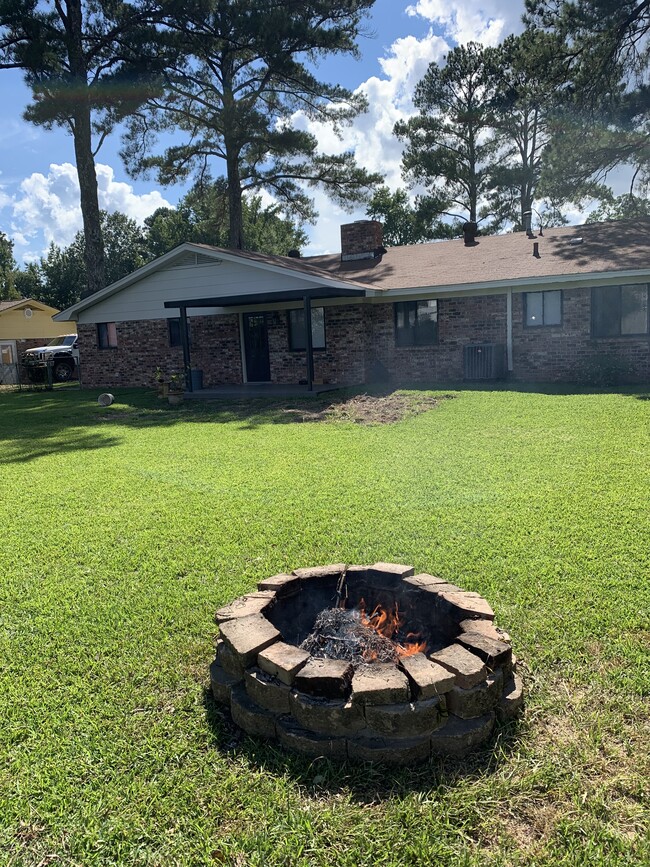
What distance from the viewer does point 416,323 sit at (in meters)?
16.6

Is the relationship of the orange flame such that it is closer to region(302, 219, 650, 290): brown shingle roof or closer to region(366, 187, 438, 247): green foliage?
region(302, 219, 650, 290): brown shingle roof

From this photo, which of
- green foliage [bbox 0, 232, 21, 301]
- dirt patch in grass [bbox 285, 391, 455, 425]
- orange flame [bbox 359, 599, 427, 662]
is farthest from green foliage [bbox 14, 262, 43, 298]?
orange flame [bbox 359, 599, 427, 662]

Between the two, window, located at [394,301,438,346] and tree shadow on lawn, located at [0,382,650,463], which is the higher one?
window, located at [394,301,438,346]

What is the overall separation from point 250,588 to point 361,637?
1.28 meters

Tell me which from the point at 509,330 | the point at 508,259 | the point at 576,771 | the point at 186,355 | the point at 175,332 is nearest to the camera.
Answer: the point at 576,771

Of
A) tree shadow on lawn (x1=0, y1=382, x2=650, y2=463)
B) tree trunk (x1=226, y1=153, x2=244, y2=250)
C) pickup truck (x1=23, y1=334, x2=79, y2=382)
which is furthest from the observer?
tree trunk (x1=226, y1=153, x2=244, y2=250)

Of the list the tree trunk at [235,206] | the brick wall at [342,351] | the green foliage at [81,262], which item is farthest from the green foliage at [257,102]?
the green foliage at [81,262]

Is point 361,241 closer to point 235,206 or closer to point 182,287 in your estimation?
point 182,287

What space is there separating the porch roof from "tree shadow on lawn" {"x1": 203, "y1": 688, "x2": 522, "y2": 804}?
12.7 meters

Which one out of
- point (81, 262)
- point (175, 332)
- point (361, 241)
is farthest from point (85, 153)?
point (81, 262)

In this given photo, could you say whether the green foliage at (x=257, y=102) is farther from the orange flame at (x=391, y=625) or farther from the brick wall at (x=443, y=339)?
the orange flame at (x=391, y=625)

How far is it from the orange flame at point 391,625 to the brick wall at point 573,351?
12208 mm

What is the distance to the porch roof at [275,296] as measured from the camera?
14719mm

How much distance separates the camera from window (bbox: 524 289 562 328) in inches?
594
